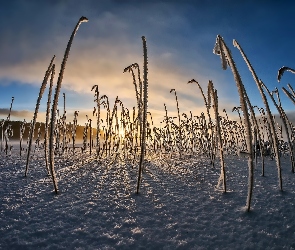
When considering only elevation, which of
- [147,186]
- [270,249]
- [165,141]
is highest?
[165,141]

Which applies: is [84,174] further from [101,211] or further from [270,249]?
[270,249]

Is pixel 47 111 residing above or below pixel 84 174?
above

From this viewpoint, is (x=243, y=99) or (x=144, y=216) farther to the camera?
(x=243, y=99)

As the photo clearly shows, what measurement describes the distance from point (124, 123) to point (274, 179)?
4.71 metres

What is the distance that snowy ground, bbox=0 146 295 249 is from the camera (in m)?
1.46

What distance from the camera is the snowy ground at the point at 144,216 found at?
1.46 meters

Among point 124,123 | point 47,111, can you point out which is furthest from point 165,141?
point 47,111

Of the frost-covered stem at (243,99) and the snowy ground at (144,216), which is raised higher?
the frost-covered stem at (243,99)

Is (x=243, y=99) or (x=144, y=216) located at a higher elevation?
(x=243, y=99)

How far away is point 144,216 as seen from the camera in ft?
5.79

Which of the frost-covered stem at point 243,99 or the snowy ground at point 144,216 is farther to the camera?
the frost-covered stem at point 243,99

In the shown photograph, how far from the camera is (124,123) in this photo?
7.06m

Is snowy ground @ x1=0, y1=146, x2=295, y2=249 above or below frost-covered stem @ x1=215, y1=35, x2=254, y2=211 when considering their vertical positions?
A: below

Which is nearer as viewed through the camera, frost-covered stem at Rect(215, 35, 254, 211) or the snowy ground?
the snowy ground
